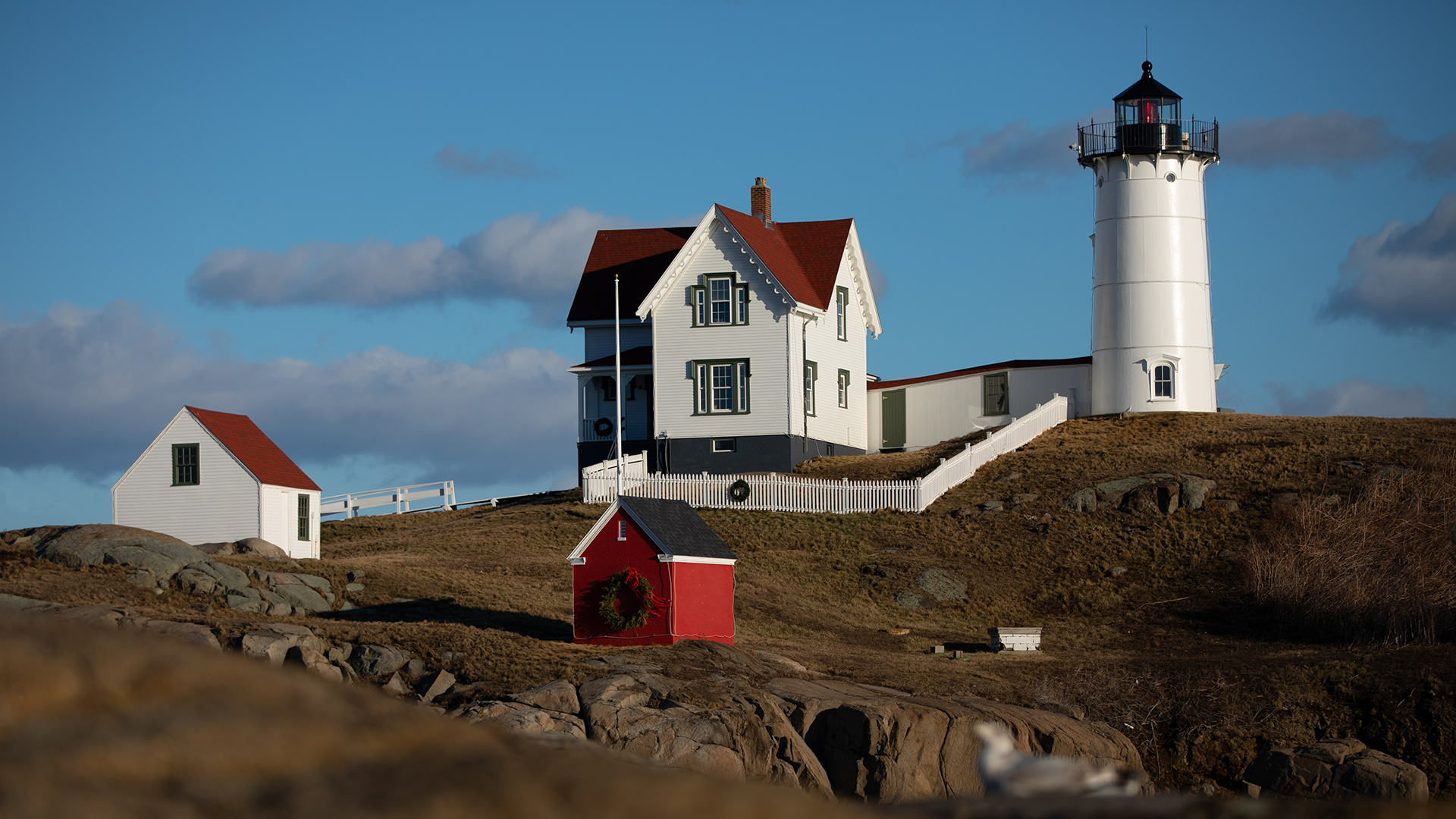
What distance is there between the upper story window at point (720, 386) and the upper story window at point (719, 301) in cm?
123

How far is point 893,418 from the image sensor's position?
46.3 m

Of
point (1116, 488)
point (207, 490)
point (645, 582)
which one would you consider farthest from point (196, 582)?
point (1116, 488)

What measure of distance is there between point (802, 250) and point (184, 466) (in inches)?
844

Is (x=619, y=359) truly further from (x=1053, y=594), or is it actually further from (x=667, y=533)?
(x=667, y=533)

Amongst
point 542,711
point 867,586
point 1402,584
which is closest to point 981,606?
point 867,586

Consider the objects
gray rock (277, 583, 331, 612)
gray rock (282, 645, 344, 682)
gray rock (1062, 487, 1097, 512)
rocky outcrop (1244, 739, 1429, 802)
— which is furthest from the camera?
gray rock (1062, 487, 1097, 512)

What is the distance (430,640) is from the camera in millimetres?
19688

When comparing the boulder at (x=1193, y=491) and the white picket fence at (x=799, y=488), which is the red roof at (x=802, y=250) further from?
the boulder at (x=1193, y=491)

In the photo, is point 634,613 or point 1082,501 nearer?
point 634,613

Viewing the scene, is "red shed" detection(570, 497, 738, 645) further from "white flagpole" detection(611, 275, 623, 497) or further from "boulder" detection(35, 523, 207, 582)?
"white flagpole" detection(611, 275, 623, 497)

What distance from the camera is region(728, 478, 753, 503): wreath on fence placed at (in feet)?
120

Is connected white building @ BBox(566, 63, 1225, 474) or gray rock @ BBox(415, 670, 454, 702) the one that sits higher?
connected white building @ BBox(566, 63, 1225, 474)

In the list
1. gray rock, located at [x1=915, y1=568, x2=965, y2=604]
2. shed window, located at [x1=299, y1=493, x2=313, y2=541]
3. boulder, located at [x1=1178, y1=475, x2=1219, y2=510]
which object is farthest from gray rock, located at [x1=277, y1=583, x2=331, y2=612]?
boulder, located at [x1=1178, y1=475, x2=1219, y2=510]

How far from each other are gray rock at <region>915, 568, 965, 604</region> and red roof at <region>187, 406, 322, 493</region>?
14290 millimetres
